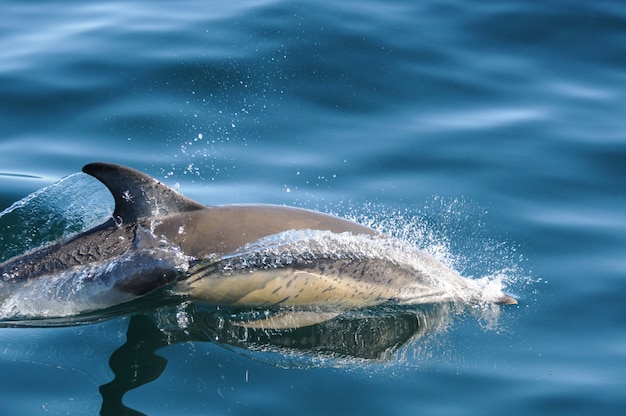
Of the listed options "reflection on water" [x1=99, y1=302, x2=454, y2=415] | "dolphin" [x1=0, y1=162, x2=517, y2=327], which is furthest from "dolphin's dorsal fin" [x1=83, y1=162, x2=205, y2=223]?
"reflection on water" [x1=99, y1=302, x2=454, y2=415]

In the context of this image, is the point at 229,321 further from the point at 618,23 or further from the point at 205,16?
the point at 618,23

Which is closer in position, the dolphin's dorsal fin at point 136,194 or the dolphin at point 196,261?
the dolphin's dorsal fin at point 136,194

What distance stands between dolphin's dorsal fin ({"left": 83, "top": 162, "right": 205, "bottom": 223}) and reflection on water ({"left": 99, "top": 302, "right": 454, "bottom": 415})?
26.1 inches

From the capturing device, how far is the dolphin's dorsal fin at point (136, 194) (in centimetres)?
554

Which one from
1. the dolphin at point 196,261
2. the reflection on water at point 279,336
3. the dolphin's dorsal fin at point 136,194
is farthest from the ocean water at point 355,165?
the dolphin's dorsal fin at point 136,194

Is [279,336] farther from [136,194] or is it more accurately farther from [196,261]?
[136,194]

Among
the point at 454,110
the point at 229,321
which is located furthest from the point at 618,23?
the point at 229,321

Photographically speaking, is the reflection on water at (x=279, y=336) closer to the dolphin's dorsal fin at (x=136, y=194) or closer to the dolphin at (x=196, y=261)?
the dolphin at (x=196, y=261)

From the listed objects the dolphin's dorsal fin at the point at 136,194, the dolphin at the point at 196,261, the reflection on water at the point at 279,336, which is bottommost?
the reflection on water at the point at 279,336

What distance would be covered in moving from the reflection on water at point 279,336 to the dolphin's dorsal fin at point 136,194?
66 centimetres

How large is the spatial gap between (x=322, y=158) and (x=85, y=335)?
11.6 ft

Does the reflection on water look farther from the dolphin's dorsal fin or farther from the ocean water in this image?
the dolphin's dorsal fin

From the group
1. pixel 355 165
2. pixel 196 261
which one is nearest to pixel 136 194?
pixel 196 261

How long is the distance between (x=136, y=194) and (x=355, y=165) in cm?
329
